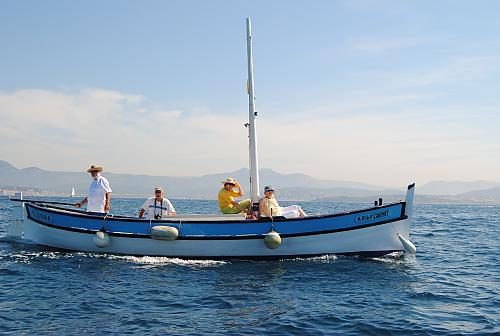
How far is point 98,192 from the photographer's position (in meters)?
16.5

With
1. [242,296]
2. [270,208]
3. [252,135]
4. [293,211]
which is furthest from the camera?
[252,135]

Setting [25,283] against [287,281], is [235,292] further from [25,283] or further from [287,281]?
[25,283]

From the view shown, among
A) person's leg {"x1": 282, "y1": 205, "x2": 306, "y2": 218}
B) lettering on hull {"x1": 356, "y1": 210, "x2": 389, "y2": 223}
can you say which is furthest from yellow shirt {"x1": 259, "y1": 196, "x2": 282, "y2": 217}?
lettering on hull {"x1": 356, "y1": 210, "x2": 389, "y2": 223}

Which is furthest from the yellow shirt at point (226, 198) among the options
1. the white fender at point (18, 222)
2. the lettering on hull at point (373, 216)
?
the white fender at point (18, 222)

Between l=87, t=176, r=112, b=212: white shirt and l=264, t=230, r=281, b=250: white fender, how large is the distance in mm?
5692

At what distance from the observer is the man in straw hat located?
16328mm

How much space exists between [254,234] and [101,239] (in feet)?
16.6

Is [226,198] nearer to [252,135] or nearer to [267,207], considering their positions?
[267,207]

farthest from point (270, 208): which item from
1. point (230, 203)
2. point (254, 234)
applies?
point (230, 203)

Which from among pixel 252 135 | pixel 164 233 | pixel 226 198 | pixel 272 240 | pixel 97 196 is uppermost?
pixel 252 135

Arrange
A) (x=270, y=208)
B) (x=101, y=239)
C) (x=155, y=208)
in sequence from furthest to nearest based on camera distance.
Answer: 1. (x=155, y=208)
2. (x=270, y=208)
3. (x=101, y=239)

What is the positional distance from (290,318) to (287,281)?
329 cm

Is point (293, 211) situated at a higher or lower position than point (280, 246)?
higher

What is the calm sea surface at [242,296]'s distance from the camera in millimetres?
9234
